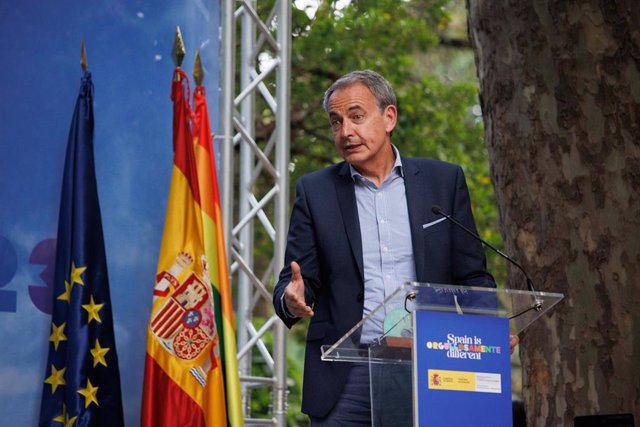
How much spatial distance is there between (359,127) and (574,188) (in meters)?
1.40

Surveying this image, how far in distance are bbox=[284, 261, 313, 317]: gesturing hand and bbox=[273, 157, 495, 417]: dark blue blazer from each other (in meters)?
0.20

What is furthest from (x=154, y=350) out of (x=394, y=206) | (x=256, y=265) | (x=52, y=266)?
(x=256, y=265)

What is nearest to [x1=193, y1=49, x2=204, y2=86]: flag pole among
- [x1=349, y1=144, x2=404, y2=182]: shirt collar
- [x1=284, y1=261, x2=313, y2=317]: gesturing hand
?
[x1=349, y1=144, x2=404, y2=182]: shirt collar

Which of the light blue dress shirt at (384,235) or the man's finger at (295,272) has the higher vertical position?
the light blue dress shirt at (384,235)

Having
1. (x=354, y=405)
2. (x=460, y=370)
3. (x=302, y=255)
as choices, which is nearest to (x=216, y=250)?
(x=302, y=255)

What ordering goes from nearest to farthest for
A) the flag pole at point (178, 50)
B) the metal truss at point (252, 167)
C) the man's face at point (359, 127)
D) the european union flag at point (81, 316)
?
1. the man's face at point (359, 127)
2. the european union flag at point (81, 316)
3. the flag pole at point (178, 50)
4. the metal truss at point (252, 167)

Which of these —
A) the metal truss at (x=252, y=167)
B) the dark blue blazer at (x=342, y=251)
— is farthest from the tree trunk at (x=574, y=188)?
the metal truss at (x=252, y=167)

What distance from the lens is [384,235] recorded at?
3.30 m

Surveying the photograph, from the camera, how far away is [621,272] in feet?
14.0

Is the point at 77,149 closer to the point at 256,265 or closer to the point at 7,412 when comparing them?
the point at 7,412

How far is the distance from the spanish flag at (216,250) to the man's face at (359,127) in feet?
4.87

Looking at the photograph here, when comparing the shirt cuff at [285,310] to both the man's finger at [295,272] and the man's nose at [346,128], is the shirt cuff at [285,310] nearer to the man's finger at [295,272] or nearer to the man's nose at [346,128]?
the man's finger at [295,272]

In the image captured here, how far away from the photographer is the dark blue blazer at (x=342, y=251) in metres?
3.21

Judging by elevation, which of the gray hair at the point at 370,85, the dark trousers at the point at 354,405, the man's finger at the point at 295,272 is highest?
the gray hair at the point at 370,85
